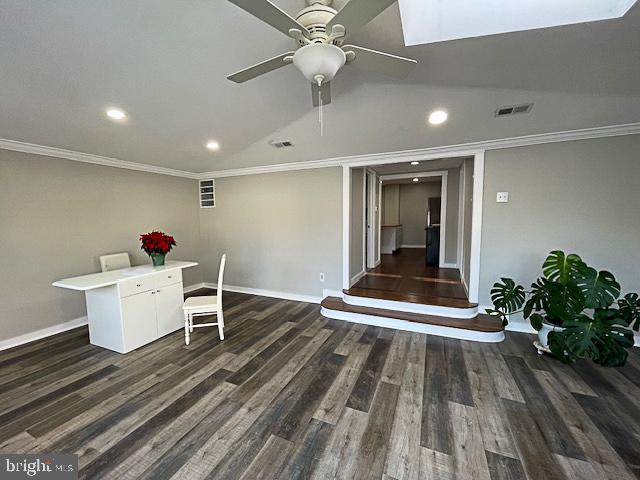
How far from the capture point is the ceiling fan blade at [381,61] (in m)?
1.34

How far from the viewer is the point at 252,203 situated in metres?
4.80

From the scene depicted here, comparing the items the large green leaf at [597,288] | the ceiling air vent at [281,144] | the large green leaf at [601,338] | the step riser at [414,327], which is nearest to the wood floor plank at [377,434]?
the step riser at [414,327]

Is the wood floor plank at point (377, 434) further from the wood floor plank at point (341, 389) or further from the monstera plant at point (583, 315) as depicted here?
the monstera plant at point (583, 315)

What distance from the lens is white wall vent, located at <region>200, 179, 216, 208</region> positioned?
5137 millimetres

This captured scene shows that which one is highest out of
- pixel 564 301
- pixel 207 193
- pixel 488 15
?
pixel 488 15

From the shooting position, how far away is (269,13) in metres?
1.10

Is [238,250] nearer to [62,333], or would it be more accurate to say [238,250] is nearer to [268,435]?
[62,333]

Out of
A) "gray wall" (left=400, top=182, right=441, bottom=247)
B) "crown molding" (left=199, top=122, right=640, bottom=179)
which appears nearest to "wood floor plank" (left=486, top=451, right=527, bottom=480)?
"crown molding" (left=199, top=122, right=640, bottom=179)

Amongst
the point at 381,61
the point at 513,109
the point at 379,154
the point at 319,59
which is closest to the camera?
the point at 319,59

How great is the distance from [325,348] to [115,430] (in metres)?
1.86

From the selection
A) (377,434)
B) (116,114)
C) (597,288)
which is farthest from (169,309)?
→ (597,288)

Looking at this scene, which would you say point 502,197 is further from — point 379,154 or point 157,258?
point 157,258

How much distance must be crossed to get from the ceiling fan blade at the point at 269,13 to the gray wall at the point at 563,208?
311 centimetres

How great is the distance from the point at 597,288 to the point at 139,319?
455cm
